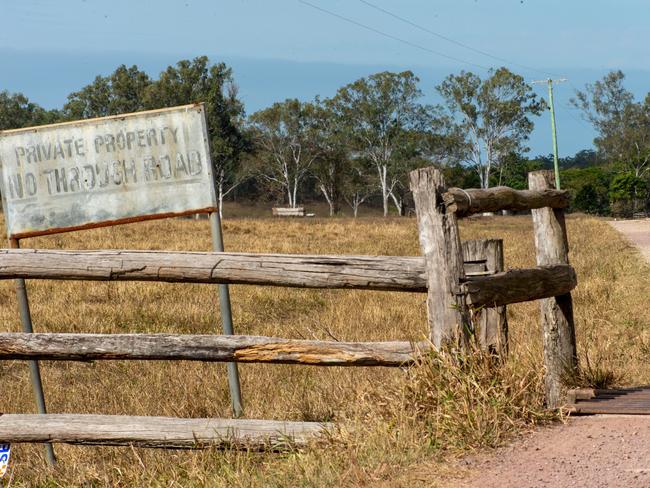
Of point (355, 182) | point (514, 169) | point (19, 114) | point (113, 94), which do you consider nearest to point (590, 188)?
point (514, 169)

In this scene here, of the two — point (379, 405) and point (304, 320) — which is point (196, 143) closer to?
point (379, 405)

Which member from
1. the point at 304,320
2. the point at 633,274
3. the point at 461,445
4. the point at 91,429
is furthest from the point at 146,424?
the point at 633,274

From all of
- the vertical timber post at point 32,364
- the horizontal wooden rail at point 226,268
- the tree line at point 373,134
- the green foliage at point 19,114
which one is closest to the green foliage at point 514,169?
the tree line at point 373,134

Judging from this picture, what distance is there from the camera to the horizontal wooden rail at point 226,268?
222 inches

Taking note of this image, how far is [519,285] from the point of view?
19.7 feet

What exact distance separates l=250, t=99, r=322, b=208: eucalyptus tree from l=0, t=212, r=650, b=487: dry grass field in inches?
2650

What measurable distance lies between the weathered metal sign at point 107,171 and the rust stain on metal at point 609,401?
9.33ft

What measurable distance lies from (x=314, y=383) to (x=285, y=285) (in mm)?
1946

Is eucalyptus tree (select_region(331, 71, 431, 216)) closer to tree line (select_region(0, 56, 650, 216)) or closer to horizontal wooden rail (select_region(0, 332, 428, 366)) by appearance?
tree line (select_region(0, 56, 650, 216))

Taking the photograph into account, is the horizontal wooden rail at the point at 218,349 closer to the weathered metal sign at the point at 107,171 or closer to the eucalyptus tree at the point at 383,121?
the weathered metal sign at the point at 107,171

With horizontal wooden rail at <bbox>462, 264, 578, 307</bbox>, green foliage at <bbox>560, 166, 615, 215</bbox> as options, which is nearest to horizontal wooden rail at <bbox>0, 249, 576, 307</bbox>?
horizontal wooden rail at <bbox>462, 264, 578, 307</bbox>

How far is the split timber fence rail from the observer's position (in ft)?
18.2

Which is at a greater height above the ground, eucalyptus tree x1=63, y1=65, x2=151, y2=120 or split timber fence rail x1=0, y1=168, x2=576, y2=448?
eucalyptus tree x1=63, y1=65, x2=151, y2=120

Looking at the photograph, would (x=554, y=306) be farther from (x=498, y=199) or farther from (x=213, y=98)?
(x=213, y=98)
